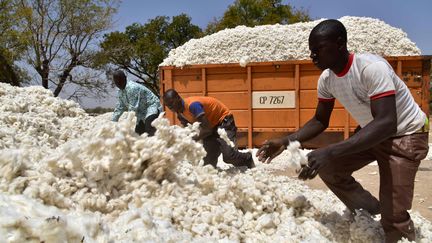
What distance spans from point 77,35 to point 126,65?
5168 mm

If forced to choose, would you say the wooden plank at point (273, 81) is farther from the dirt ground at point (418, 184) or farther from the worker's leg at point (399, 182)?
the worker's leg at point (399, 182)

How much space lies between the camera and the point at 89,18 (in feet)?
63.3

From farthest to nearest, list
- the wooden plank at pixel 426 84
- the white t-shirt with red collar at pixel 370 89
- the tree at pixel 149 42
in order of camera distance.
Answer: the tree at pixel 149 42 → the wooden plank at pixel 426 84 → the white t-shirt with red collar at pixel 370 89

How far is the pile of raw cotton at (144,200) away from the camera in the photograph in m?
1.56

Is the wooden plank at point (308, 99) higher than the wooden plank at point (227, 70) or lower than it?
lower

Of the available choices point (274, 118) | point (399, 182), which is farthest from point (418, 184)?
point (399, 182)

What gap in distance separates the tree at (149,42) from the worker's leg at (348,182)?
20008 mm

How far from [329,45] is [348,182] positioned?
1.01 metres

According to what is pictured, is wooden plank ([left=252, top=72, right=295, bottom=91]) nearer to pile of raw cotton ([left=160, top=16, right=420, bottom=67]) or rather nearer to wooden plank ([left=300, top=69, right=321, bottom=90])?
wooden plank ([left=300, top=69, right=321, bottom=90])

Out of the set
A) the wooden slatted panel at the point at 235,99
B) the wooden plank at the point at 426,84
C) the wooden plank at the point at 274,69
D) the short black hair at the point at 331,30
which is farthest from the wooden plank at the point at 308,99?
the short black hair at the point at 331,30

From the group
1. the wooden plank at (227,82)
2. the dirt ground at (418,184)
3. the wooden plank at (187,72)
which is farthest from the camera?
the wooden plank at (187,72)

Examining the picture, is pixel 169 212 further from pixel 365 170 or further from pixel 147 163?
pixel 365 170

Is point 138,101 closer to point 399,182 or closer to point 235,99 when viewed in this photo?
point 235,99

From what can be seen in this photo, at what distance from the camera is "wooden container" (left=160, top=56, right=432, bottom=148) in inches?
275
